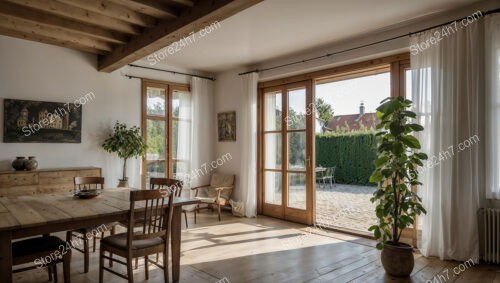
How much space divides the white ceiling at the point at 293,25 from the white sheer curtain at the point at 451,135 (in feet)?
1.38

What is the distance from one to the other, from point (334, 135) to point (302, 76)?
5.69 metres

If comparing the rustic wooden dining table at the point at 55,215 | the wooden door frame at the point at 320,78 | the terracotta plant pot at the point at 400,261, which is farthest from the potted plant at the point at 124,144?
the terracotta plant pot at the point at 400,261

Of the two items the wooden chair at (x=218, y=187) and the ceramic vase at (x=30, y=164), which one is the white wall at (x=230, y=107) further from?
the ceramic vase at (x=30, y=164)

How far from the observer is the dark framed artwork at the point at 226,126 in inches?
245

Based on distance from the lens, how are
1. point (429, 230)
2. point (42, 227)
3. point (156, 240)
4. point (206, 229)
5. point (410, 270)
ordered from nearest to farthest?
point (42, 227)
point (156, 240)
point (410, 270)
point (429, 230)
point (206, 229)

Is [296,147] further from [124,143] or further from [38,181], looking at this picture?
[38,181]

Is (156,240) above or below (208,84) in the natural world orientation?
below

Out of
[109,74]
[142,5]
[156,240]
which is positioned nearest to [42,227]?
[156,240]

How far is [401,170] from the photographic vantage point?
3156 millimetres

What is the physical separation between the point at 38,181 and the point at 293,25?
12.6 ft

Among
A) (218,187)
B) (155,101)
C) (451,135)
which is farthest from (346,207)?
(155,101)

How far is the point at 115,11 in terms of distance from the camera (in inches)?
132

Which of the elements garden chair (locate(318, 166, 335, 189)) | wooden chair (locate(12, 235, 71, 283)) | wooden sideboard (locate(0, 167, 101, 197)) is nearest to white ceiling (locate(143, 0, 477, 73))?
wooden sideboard (locate(0, 167, 101, 197))

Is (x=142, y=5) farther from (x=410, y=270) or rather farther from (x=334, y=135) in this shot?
(x=334, y=135)
